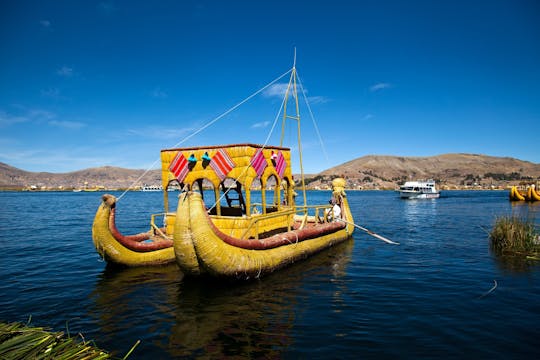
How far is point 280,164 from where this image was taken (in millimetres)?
16000

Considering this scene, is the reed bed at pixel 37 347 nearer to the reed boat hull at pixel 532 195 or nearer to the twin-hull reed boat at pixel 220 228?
the twin-hull reed boat at pixel 220 228

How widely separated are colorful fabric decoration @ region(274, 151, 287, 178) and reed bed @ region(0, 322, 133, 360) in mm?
11425

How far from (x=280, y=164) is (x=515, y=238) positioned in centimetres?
1327

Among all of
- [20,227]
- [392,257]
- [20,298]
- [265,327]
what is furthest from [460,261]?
[20,227]

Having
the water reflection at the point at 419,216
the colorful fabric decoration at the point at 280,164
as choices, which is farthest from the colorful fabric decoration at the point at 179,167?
the water reflection at the point at 419,216

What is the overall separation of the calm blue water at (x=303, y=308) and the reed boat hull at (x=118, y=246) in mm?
584

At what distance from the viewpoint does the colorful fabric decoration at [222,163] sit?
1294 cm

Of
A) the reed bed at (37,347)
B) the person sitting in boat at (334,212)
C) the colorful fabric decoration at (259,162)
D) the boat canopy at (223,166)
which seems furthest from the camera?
the person sitting in boat at (334,212)

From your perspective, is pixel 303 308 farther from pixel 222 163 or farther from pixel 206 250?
Result: pixel 222 163

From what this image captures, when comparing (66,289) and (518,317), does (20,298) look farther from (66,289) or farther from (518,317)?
(518,317)

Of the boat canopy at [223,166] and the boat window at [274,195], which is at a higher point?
the boat canopy at [223,166]

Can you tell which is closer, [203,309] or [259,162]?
[203,309]

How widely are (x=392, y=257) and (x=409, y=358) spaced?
10.8 metres

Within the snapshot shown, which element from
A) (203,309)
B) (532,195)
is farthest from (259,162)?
(532,195)
